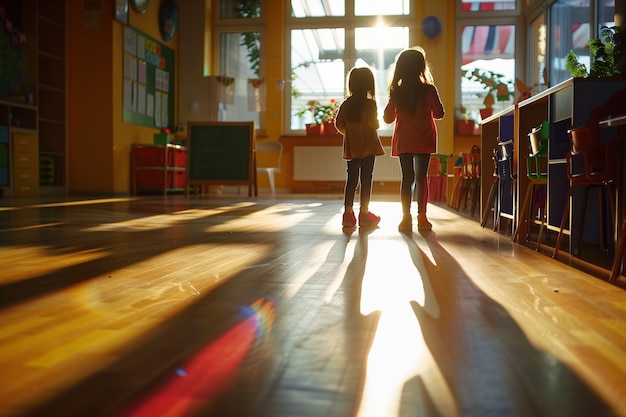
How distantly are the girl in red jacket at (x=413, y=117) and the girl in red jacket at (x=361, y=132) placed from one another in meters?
0.22

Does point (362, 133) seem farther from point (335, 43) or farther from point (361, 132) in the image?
point (335, 43)

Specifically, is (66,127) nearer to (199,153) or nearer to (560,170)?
(199,153)

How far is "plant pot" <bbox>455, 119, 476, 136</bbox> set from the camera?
10281 millimetres

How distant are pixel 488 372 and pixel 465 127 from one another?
9658 mm

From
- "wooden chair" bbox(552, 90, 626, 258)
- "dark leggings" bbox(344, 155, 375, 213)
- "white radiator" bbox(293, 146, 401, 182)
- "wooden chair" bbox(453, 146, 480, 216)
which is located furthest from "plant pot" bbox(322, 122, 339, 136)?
"wooden chair" bbox(552, 90, 626, 258)

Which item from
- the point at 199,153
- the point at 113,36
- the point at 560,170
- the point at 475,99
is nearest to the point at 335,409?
the point at 560,170

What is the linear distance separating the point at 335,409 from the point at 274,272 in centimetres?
122

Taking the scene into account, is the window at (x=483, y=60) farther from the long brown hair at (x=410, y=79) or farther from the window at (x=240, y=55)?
the long brown hair at (x=410, y=79)

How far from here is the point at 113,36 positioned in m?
8.71

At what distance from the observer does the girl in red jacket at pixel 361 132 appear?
396cm

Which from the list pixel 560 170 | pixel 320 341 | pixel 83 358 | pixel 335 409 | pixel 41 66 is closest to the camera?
pixel 335 409

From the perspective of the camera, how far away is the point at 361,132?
157 inches

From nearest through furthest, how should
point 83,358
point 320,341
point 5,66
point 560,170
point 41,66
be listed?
point 83,358 < point 320,341 < point 560,170 < point 5,66 < point 41,66

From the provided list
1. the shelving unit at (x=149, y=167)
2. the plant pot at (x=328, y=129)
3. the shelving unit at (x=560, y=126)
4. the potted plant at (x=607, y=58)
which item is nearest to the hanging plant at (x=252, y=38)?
the plant pot at (x=328, y=129)
